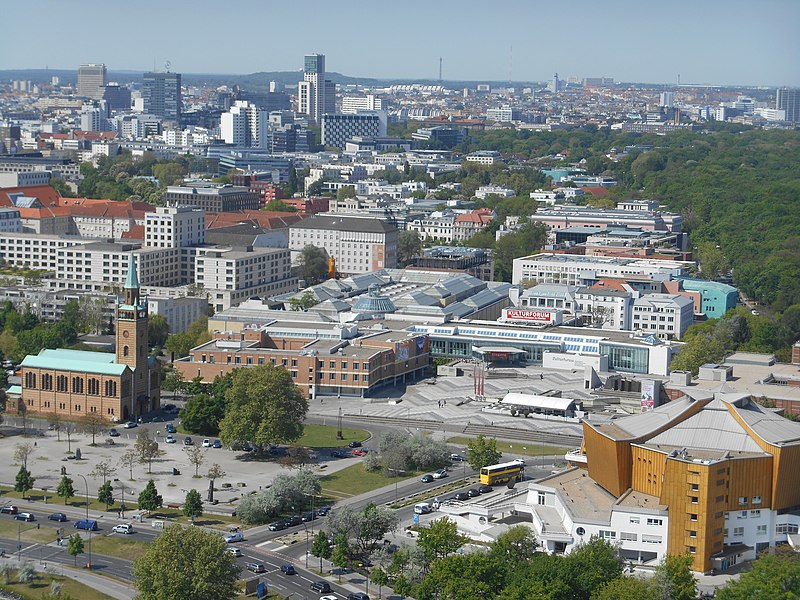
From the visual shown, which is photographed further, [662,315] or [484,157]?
[484,157]

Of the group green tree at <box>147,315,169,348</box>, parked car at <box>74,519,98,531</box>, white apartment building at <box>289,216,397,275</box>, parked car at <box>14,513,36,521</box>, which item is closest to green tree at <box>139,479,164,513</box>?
parked car at <box>74,519,98,531</box>

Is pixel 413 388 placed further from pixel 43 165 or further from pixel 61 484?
pixel 43 165

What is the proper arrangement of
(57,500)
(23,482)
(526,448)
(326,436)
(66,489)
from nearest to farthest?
(66,489), (57,500), (23,482), (526,448), (326,436)

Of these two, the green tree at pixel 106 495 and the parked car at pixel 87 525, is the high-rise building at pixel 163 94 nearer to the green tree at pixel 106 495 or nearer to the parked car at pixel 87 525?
the green tree at pixel 106 495

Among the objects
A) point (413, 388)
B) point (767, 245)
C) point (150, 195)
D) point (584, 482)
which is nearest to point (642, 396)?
point (413, 388)

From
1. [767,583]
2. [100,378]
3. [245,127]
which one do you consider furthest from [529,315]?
[245,127]

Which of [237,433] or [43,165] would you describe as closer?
[237,433]

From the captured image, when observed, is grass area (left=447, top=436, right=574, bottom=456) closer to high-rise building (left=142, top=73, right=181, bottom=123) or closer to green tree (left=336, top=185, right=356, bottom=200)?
green tree (left=336, top=185, right=356, bottom=200)

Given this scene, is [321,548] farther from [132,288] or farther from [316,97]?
[316,97]
